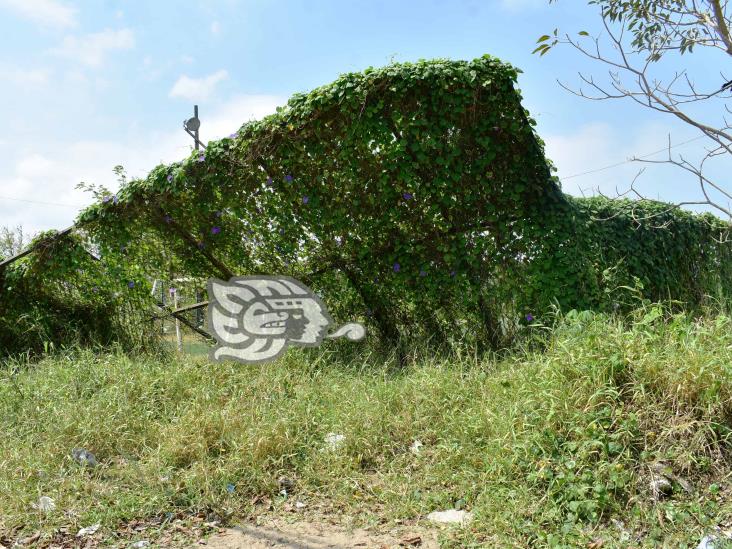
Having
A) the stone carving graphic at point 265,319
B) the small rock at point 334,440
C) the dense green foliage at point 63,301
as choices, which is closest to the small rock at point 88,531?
the small rock at point 334,440

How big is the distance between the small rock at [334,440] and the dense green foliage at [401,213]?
220 cm

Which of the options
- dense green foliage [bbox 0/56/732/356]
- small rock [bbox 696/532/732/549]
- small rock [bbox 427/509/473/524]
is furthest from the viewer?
dense green foliage [bbox 0/56/732/356]

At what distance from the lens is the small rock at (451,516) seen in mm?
3404

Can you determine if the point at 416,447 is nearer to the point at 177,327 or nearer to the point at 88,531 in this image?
the point at 88,531

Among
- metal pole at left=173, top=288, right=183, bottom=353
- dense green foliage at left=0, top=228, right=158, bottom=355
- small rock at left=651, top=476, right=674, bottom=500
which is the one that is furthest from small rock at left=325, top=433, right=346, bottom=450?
dense green foliage at left=0, top=228, right=158, bottom=355

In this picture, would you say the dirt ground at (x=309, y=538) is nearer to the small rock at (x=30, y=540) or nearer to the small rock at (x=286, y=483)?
the small rock at (x=286, y=483)

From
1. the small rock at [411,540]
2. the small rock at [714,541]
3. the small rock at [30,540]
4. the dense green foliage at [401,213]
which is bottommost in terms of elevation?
the small rock at [411,540]

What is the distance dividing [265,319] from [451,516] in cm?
359

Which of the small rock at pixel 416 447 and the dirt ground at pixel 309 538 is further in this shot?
the small rock at pixel 416 447

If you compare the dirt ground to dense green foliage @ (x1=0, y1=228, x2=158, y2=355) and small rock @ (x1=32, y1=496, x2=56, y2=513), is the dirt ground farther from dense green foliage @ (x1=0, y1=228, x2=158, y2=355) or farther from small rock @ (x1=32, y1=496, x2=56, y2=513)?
dense green foliage @ (x1=0, y1=228, x2=158, y2=355)

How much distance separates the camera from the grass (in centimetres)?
327

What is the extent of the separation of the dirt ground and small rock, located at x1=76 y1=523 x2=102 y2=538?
0.65 metres

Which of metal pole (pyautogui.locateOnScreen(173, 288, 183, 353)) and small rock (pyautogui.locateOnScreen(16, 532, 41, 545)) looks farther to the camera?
metal pole (pyautogui.locateOnScreen(173, 288, 183, 353))

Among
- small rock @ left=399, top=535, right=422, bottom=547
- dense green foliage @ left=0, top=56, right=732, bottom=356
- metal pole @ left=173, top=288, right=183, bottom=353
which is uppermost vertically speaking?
dense green foliage @ left=0, top=56, right=732, bottom=356
